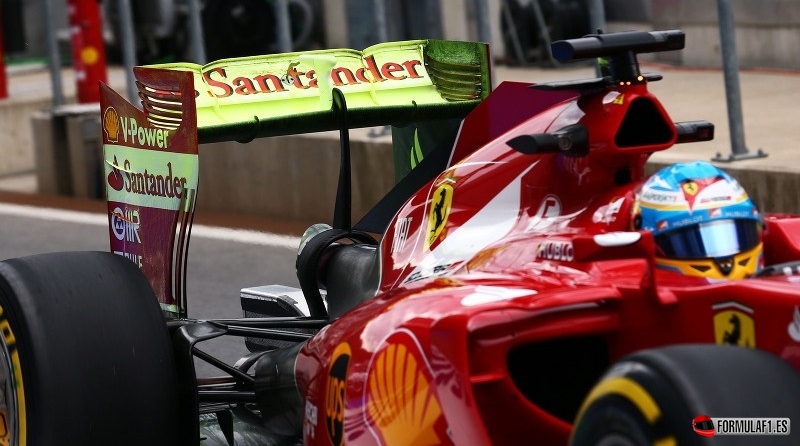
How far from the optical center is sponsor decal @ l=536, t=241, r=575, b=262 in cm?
367

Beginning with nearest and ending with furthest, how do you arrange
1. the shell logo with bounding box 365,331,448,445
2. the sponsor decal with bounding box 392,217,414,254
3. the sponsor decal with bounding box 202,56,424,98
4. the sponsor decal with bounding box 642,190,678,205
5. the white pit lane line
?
the shell logo with bounding box 365,331,448,445 < the sponsor decal with bounding box 642,190,678,205 < the sponsor decal with bounding box 392,217,414,254 < the sponsor decal with bounding box 202,56,424,98 < the white pit lane line

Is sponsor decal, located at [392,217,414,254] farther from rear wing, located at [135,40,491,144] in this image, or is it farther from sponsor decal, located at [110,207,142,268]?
sponsor decal, located at [110,207,142,268]

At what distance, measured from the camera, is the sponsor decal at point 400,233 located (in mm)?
4445

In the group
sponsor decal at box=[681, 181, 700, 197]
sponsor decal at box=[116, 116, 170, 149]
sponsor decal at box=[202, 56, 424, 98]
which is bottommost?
sponsor decal at box=[681, 181, 700, 197]

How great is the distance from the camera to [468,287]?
12.0ft

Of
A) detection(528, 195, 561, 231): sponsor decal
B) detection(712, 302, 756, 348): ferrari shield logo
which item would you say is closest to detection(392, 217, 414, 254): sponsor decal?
detection(528, 195, 561, 231): sponsor decal

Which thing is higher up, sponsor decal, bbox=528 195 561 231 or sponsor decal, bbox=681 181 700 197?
sponsor decal, bbox=681 181 700 197

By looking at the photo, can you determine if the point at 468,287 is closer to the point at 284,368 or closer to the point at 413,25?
the point at 284,368

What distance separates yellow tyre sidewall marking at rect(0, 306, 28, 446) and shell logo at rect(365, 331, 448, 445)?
1086mm

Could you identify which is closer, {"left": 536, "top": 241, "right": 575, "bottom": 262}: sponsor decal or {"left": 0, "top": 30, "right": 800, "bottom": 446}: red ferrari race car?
{"left": 0, "top": 30, "right": 800, "bottom": 446}: red ferrari race car

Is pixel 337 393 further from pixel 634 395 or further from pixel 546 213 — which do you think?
pixel 634 395

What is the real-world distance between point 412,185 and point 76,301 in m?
1.27

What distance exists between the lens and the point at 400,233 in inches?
176

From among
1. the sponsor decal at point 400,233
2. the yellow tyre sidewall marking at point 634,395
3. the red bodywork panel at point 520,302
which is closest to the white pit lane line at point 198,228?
the sponsor decal at point 400,233
